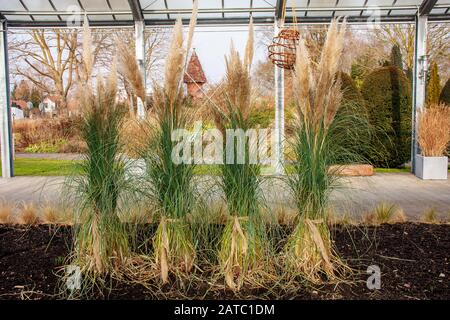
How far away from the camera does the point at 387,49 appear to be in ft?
53.0

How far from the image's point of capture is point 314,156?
2795 millimetres

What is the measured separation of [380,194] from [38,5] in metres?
7.16

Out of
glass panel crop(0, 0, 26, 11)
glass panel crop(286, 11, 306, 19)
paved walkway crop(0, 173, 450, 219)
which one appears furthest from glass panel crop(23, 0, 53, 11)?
glass panel crop(286, 11, 306, 19)

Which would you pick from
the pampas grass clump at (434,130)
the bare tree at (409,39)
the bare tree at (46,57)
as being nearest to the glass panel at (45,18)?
Result: the bare tree at (46,57)

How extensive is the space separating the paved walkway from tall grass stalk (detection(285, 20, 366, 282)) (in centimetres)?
36

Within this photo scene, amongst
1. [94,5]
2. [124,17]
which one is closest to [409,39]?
[124,17]

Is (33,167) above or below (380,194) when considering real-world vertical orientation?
above

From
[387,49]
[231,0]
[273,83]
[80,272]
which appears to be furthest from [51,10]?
[387,49]

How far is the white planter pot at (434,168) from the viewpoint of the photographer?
8.16 metres

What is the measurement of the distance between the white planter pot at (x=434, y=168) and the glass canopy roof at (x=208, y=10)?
287 centimetres

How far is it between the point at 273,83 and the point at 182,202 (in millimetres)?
6466

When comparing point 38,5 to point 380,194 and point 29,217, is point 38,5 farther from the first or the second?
point 380,194

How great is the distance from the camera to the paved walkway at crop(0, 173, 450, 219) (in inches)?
191

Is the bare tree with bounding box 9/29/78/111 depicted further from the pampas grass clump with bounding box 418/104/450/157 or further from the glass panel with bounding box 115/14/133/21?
the pampas grass clump with bounding box 418/104/450/157
